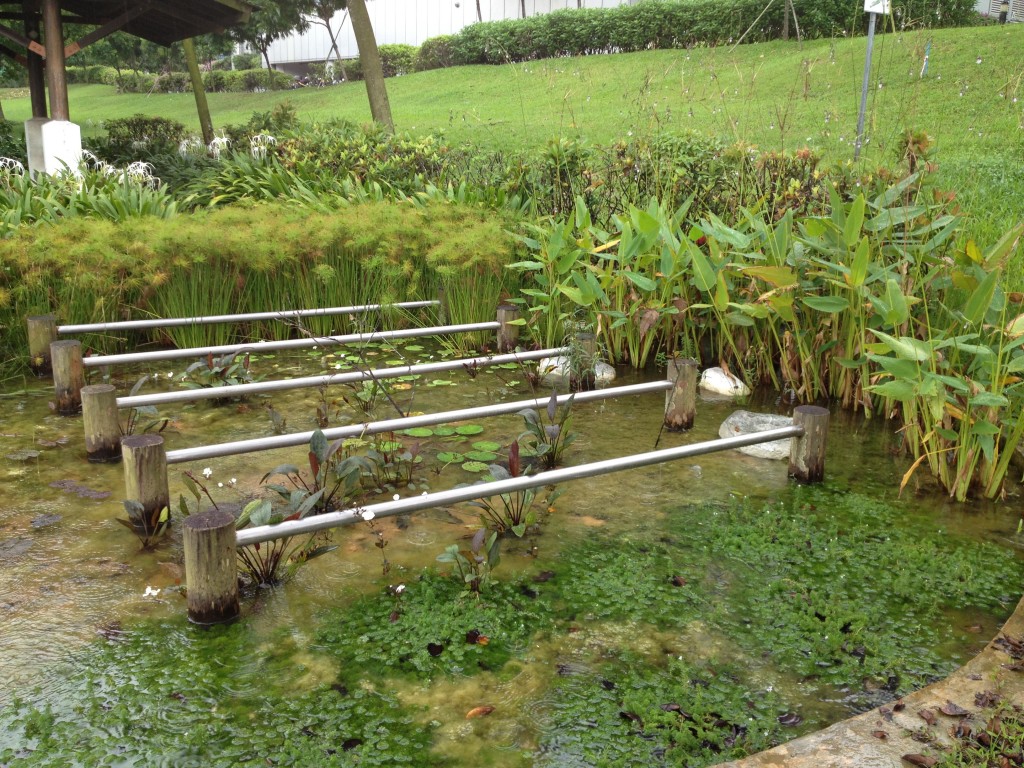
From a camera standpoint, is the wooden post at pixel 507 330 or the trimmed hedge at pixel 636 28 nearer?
the wooden post at pixel 507 330

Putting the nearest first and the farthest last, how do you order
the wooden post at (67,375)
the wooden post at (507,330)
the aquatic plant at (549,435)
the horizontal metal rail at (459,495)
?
the horizontal metal rail at (459,495)
the aquatic plant at (549,435)
the wooden post at (67,375)
the wooden post at (507,330)

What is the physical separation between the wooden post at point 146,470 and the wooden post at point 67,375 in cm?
137

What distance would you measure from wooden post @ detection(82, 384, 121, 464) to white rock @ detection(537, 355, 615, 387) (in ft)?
6.88

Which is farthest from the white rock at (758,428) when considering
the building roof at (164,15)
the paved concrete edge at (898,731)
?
the building roof at (164,15)

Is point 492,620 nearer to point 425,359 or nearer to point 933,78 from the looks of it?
point 425,359

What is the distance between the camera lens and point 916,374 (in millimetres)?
3004

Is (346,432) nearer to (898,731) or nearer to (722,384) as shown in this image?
(898,731)

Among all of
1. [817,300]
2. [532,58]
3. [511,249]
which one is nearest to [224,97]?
[532,58]

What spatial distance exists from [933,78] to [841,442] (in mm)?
11073

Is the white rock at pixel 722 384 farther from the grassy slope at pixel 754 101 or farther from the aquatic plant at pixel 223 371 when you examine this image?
the aquatic plant at pixel 223 371

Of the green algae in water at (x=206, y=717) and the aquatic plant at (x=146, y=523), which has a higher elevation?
the aquatic plant at (x=146, y=523)

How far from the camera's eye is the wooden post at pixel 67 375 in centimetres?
395

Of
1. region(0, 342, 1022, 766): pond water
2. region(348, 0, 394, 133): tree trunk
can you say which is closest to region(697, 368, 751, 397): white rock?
region(0, 342, 1022, 766): pond water

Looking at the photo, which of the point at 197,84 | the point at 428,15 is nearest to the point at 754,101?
the point at 197,84
